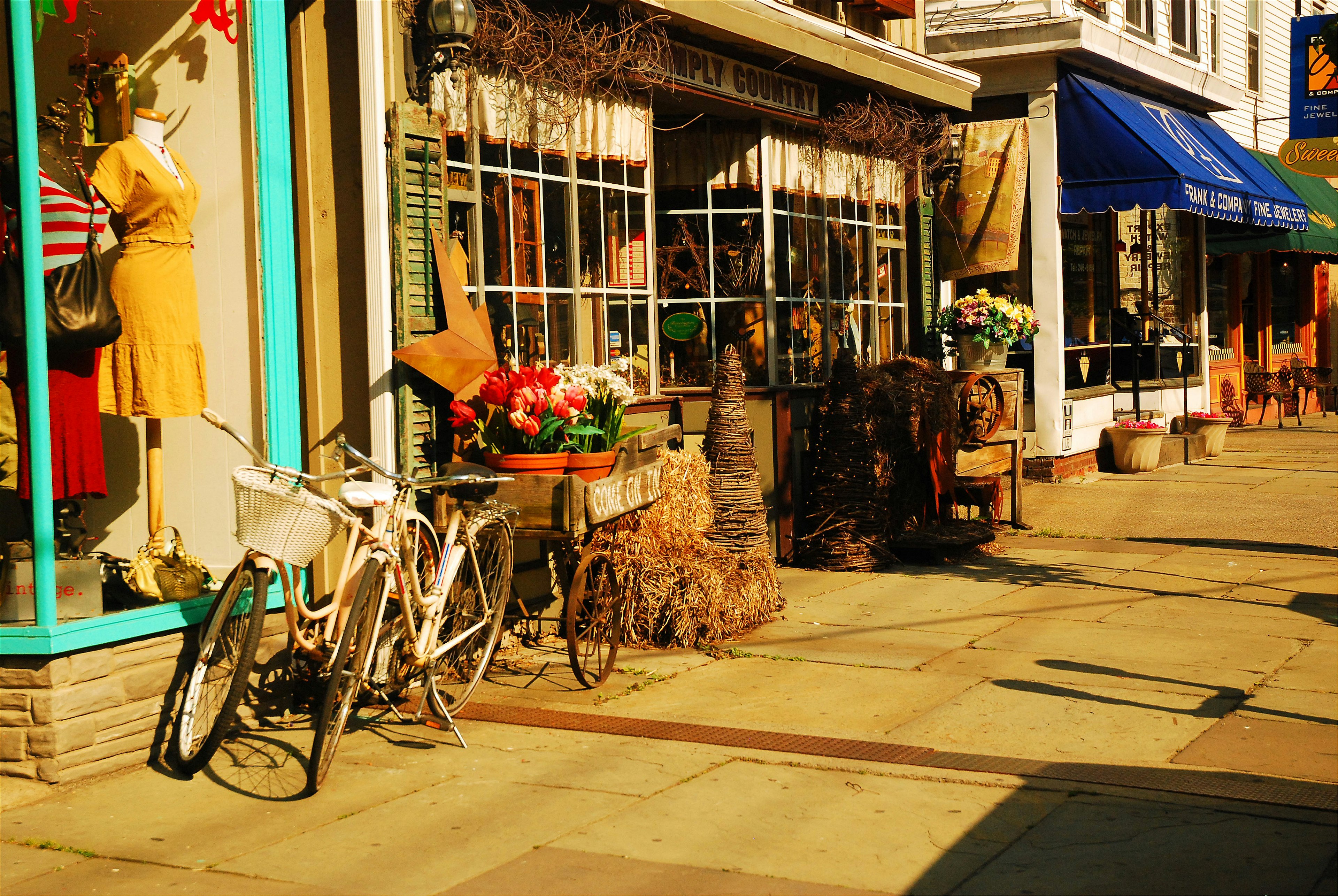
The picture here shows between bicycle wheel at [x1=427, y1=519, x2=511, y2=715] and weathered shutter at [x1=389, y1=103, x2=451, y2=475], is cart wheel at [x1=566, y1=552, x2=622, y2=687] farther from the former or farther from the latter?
weathered shutter at [x1=389, y1=103, x2=451, y2=475]

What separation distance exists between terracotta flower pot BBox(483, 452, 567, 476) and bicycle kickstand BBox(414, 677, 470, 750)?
108 centimetres

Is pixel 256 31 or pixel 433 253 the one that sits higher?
pixel 256 31

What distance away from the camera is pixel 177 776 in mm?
5098

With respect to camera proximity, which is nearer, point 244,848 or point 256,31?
point 244,848

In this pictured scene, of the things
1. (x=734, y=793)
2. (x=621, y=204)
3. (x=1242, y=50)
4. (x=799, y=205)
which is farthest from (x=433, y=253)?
(x=1242, y=50)

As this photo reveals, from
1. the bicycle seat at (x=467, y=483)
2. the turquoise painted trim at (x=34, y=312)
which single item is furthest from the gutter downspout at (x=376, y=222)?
the turquoise painted trim at (x=34, y=312)

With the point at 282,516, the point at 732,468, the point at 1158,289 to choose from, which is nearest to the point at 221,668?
the point at 282,516

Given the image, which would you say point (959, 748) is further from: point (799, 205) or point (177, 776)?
point (799, 205)

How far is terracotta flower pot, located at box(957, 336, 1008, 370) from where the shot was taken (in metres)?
11.6

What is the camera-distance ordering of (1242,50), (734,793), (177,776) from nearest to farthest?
(734,793) < (177,776) < (1242,50)

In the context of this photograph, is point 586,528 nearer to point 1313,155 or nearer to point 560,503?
point 560,503

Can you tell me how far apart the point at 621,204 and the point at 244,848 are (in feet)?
16.6

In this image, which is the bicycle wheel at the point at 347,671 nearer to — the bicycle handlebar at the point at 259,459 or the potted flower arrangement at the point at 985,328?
the bicycle handlebar at the point at 259,459

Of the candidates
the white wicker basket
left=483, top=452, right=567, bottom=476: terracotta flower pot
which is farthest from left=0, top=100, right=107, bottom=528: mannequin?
left=483, top=452, right=567, bottom=476: terracotta flower pot
